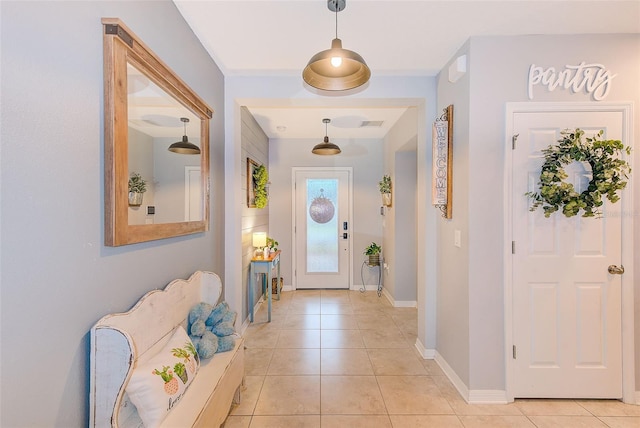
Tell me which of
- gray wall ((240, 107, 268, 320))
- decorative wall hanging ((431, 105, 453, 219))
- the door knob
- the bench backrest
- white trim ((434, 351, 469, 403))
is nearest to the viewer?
the bench backrest

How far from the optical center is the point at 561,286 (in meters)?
2.12

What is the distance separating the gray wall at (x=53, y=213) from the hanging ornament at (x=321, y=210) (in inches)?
151

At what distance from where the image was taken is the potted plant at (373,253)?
487 cm

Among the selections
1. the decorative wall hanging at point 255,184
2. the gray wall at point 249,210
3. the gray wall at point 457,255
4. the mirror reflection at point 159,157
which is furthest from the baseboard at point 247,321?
the gray wall at point 457,255

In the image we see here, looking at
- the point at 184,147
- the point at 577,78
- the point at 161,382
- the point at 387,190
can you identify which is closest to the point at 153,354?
the point at 161,382

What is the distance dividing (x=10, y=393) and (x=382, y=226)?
474 centimetres

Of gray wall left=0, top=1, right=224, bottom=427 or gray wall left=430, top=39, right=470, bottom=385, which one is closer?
gray wall left=0, top=1, right=224, bottom=427

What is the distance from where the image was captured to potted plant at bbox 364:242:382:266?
16.0 feet

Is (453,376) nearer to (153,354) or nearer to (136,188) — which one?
(153,354)

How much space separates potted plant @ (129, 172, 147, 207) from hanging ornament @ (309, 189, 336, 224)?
148 inches

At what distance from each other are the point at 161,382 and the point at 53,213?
2.73ft

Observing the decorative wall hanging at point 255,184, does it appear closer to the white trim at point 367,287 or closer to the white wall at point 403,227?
the white wall at point 403,227

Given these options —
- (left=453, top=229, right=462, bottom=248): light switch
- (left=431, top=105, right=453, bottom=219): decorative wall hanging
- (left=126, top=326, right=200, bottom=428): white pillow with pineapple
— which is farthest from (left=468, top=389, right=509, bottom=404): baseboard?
(left=126, top=326, right=200, bottom=428): white pillow with pineapple

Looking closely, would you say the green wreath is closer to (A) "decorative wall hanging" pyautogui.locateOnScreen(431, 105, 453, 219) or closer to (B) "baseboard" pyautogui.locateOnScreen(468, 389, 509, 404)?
(A) "decorative wall hanging" pyautogui.locateOnScreen(431, 105, 453, 219)
